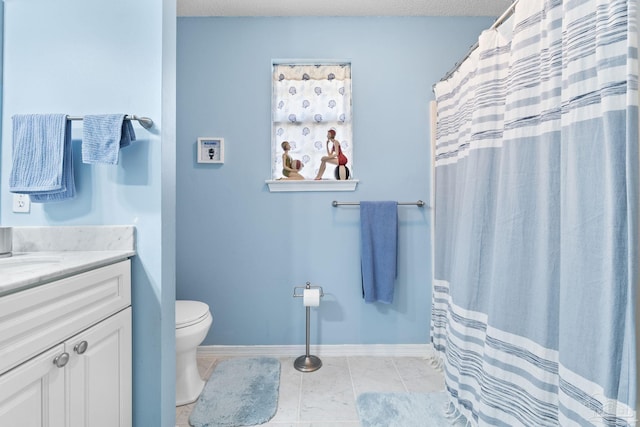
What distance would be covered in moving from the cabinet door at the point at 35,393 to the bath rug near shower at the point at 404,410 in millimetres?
1220

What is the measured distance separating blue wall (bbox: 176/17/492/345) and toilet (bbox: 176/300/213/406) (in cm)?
46

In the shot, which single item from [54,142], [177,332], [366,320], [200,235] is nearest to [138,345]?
[177,332]

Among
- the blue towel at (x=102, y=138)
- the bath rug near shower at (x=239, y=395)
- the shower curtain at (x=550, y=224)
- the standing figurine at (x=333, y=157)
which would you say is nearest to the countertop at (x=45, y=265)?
the blue towel at (x=102, y=138)

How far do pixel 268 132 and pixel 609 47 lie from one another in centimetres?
175

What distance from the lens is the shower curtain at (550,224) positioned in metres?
0.78

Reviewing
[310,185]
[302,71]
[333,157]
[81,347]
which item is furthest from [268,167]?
[81,347]

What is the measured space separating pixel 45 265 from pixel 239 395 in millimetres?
1187

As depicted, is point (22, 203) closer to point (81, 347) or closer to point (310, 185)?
point (81, 347)

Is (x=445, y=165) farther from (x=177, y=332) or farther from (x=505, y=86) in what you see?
(x=177, y=332)

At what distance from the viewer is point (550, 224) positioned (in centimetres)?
100

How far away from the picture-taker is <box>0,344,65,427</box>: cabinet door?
27.2 inches

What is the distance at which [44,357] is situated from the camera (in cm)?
78

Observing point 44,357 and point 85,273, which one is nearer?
point 44,357

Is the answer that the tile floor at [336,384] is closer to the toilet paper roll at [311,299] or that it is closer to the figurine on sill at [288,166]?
the toilet paper roll at [311,299]
